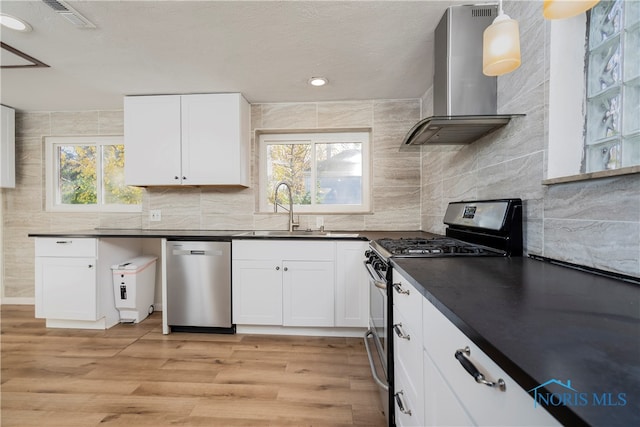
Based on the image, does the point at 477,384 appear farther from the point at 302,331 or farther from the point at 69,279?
the point at 69,279

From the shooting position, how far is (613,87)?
0.97 meters

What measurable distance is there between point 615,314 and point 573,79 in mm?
949

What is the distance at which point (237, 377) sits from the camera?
1.81 metres

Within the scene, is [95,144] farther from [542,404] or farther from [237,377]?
[542,404]

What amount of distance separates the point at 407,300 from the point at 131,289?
267 cm

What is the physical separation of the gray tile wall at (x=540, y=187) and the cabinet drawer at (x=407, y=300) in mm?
609

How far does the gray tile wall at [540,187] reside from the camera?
2.85ft

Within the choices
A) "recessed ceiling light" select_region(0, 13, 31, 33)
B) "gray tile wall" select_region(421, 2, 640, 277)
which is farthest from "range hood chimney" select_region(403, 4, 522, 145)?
"recessed ceiling light" select_region(0, 13, 31, 33)

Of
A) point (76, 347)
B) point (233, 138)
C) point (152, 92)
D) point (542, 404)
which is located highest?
point (152, 92)

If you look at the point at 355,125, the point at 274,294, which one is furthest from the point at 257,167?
the point at 274,294

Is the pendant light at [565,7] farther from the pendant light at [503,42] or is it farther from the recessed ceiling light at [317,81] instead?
the recessed ceiling light at [317,81]

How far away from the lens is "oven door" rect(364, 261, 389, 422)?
135cm

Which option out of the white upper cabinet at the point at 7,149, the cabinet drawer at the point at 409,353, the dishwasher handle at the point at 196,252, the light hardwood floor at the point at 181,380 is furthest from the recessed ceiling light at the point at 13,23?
the cabinet drawer at the point at 409,353

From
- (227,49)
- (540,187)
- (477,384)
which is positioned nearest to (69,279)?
(227,49)
